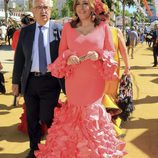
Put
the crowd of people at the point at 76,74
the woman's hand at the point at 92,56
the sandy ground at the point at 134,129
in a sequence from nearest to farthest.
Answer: the woman's hand at the point at 92,56 < the crowd of people at the point at 76,74 < the sandy ground at the point at 134,129

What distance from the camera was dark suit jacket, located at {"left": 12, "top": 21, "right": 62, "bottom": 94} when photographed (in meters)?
4.33

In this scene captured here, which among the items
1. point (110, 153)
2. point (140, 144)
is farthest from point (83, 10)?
point (140, 144)

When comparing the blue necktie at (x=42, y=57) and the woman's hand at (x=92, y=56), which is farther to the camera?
the blue necktie at (x=42, y=57)

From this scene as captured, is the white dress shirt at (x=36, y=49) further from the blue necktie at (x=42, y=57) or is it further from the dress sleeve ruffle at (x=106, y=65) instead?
the dress sleeve ruffle at (x=106, y=65)

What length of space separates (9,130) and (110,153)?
8.64ft

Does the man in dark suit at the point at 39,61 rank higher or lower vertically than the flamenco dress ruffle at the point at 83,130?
higher

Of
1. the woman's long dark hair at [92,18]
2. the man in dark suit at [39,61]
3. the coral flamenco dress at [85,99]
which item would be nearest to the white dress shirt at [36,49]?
the man in dark suit at [39,61]

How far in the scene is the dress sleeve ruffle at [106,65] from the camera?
3830 millimetres

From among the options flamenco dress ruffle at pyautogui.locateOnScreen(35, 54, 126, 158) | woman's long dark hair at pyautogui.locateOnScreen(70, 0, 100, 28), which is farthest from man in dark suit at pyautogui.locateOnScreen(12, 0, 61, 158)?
woman's long dark hair at pyautogui.locateOnScreen(70, 0, 100, 28)

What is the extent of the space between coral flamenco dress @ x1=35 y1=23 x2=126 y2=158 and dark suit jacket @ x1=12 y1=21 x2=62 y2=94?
33 cm

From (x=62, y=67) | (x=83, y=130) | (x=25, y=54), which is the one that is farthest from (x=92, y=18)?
(x=83, y=130)

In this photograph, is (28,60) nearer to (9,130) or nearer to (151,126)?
(9,130)

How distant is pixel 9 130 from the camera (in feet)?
20.2

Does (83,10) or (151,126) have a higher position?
(83,10)
